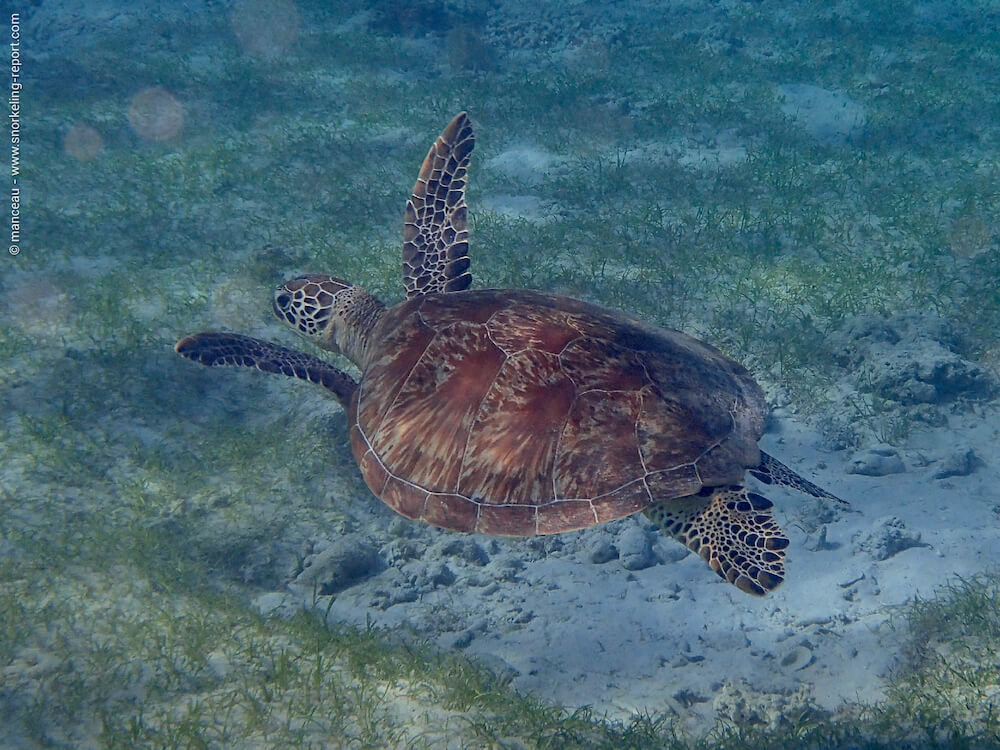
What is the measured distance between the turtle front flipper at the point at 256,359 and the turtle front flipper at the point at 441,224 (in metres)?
0.93

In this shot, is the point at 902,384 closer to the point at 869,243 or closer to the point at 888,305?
the point at 888,305

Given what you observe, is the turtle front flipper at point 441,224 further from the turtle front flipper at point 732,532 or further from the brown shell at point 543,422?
the turtle front flipper at point 732,532

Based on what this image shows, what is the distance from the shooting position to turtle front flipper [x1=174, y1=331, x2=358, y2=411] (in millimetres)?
3418

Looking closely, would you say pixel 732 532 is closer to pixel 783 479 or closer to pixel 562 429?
pixel 783 479

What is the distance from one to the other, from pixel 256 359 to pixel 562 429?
1.89m

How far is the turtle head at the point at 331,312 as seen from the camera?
148 inches

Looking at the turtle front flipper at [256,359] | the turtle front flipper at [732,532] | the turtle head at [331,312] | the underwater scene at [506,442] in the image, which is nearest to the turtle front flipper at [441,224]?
the underwater scene at [506,442]

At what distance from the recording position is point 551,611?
2908 millimetres

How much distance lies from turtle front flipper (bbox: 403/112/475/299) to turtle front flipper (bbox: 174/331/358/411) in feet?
3.05

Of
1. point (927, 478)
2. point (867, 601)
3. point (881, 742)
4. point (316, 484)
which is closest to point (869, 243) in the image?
point (927, 478)

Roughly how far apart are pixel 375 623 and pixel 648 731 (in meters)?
1.27
